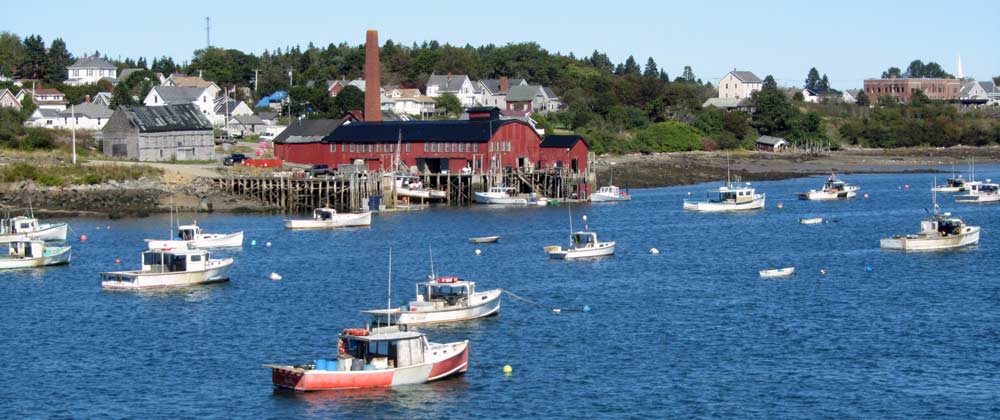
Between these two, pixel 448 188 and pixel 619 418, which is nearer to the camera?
pixel 619 418

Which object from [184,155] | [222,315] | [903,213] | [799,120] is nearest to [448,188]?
[184,155]

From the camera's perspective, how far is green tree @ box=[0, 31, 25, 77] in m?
165

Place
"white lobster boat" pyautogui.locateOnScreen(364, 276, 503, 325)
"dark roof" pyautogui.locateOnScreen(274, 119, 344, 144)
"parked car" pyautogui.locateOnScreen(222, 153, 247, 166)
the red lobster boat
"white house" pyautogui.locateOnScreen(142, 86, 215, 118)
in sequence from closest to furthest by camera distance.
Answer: the red lobster boat < "white lobster boat" pyautogui.locateOnScreen(364, 276, 503, 325) < "parked car" pyautogui.locateOnScreen(222, 153, 247, 166) < "dark roof" pyautogui.locateOnScreen(274, 119, 344, 144) < "white house" pyautogui.locateOnScreen(142, 86, 215, 118)

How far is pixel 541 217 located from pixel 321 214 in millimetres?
14247

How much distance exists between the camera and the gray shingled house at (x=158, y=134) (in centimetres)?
10119

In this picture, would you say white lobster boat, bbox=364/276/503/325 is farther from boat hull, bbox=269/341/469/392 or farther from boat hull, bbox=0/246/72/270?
boat hull, bbox=0/246/72/270

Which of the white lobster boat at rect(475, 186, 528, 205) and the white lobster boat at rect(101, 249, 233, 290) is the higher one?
the white lobster boat at rect(475, 186, 528, 205)

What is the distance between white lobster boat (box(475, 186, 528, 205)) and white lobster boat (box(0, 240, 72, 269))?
38982 millimetres

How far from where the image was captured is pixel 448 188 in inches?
3831

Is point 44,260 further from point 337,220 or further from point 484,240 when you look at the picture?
point 337,220

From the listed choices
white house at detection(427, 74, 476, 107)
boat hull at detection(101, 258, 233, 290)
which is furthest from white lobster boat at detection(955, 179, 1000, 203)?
white house at detection(427, 74, 476, 107)

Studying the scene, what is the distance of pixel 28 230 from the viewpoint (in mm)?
67188

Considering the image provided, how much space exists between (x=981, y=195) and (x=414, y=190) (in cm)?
3987

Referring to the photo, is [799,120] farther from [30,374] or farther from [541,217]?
[30,374]
